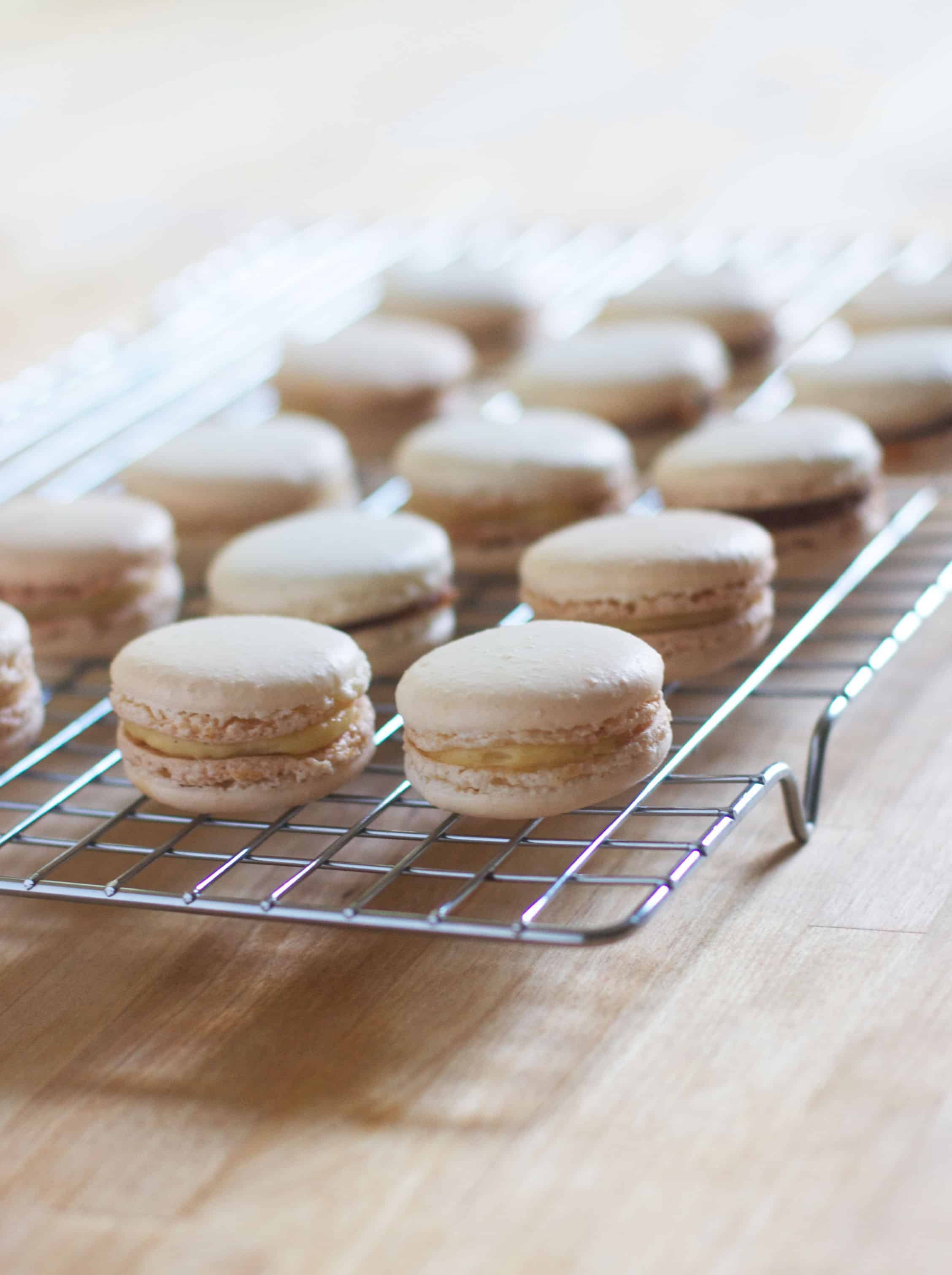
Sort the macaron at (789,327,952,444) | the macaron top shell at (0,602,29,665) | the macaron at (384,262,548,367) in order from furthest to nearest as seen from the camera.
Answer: the macaron at (384,262,548,367) → the macaron at (789,327,952,444) → the macaron top shell at (0,602,29,665)

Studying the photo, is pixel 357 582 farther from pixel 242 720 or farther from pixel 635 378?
pixel 635 378

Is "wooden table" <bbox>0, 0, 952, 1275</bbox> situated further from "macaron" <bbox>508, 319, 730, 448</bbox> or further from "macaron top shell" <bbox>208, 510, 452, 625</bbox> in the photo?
"macaron" <bbox>508, 319, 730, 448</bbox>

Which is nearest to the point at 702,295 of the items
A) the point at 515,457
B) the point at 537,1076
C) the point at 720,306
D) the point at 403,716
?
the point at 720,306

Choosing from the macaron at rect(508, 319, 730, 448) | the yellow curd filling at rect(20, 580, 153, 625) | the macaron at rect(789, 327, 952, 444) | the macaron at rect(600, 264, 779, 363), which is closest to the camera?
the yellow curd filling at rect(20, 580, 153, 625)

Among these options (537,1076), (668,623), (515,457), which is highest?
(515,457)

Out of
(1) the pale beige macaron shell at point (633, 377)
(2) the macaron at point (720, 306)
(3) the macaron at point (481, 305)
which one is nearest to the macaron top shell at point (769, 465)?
(1) the pale beige macaron shell at point (633, 377)

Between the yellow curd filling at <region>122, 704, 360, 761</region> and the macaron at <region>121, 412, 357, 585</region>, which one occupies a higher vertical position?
the macaron at <region>121, 412, 357, 585</region>

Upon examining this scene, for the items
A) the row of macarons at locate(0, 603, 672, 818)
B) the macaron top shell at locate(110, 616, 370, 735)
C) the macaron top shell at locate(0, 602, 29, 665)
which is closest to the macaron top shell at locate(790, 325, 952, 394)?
the row of macarons at locate(0, 603, 672, 818)
